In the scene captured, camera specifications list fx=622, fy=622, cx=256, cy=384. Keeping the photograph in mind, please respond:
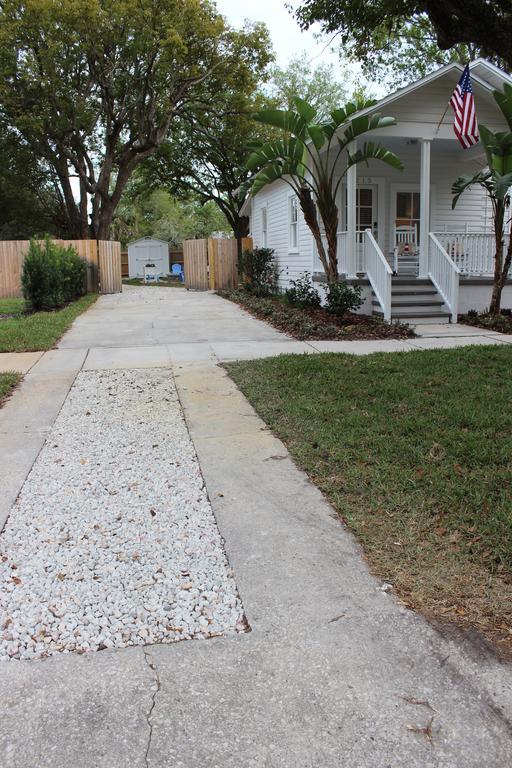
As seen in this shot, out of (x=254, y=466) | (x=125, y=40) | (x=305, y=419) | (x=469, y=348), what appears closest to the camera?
(x=254, y=466)

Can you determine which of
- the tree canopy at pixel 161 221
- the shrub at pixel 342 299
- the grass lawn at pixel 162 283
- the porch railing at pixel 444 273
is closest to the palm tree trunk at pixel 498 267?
the porch railing at pixel 444 273

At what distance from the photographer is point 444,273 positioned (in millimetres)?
12727

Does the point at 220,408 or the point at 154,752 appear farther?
the point at 220,408

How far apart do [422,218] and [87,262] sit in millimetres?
13312

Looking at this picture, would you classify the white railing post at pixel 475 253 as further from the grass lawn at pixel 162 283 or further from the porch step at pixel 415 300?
the grass lawn at pixel 162 283

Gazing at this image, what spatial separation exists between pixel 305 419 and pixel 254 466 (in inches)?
42.2

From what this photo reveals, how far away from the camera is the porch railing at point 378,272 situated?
1199cm

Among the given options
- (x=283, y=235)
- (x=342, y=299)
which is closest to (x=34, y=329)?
(x=342, y=299)

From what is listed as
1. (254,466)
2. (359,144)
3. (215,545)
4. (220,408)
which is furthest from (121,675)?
(359,144)

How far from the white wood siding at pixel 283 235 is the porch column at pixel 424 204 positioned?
11.2 feet

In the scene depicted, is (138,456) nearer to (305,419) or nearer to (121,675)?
(305,419)

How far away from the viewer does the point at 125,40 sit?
75.6 ft

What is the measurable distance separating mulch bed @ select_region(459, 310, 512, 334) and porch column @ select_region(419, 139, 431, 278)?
151 centimetres

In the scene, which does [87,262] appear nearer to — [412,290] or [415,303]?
[412,290]
